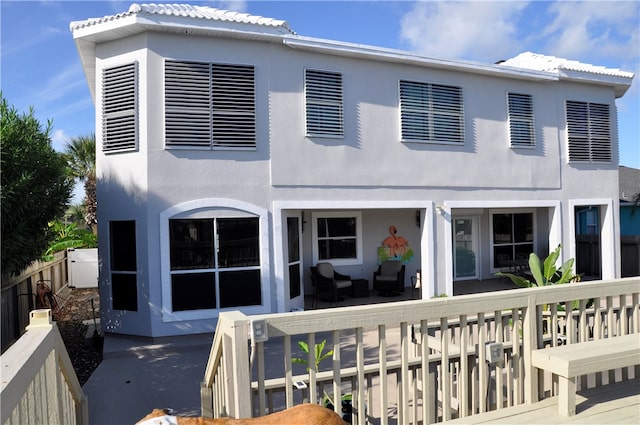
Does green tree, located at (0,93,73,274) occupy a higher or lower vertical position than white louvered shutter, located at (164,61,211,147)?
lower

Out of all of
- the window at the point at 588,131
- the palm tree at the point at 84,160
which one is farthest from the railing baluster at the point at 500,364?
the palm tree at the point at 84,160

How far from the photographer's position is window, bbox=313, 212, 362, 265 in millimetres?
12375

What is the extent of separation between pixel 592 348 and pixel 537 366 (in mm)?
485

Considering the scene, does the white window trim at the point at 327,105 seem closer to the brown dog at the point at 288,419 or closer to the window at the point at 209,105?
the window at the point at 209,105

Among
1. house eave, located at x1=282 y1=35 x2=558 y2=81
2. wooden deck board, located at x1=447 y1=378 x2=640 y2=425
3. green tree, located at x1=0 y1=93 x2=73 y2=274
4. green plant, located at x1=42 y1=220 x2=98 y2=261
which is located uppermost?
house eave, located at x1=282 y1=35 x2=558 y2=81

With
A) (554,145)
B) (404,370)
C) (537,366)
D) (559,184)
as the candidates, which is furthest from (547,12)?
(404,370)

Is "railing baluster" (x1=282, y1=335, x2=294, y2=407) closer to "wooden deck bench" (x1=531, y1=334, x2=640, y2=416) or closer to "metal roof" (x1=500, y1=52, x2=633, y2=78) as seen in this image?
"wooden deck bench" (x1=531, y1=334, x2=640, y2=416)

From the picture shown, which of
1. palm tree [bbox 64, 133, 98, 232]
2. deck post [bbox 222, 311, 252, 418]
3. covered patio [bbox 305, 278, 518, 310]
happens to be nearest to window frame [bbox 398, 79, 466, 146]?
covered patio [bbox 305, 278, 518, 310]

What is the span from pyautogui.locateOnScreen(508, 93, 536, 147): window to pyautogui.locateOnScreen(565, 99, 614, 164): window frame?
4.34ft

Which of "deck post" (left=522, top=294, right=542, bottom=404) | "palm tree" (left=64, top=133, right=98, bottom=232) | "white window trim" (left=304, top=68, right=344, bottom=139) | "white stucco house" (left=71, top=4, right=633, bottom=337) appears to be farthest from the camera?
"palm tree" (left=64, top=133, right=98, bottom=232)

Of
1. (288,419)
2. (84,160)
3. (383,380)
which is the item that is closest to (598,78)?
(383,380)

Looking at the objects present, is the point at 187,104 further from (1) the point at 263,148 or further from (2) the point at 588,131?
(2) the point at 588,131

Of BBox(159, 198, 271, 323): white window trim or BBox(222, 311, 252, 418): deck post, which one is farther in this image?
BBox(159, 198, 271, 323): white window trim

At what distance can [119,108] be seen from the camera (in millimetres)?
8523
